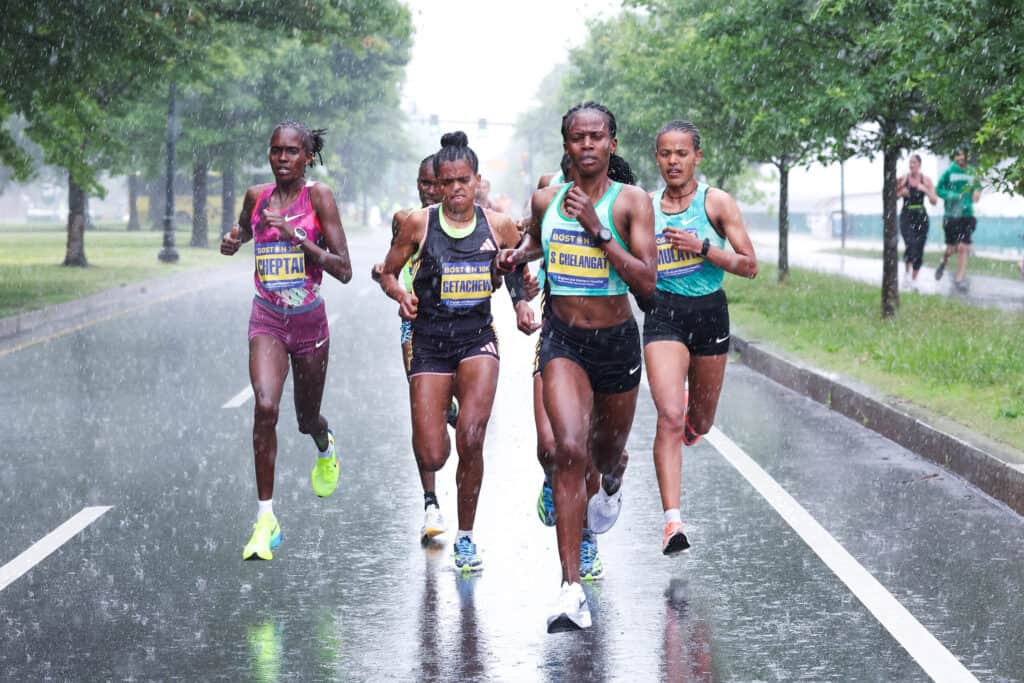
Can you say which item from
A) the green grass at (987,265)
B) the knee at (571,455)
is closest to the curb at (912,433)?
the knee at (571,455)

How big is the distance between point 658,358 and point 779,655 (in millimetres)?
2004

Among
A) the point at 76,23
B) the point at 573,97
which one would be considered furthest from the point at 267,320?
the point at 573,97

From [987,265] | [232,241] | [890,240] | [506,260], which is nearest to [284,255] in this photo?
[232,241]

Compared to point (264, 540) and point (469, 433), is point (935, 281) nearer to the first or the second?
point (469, 433)

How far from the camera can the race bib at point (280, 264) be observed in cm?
702

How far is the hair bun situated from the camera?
6.56 metres

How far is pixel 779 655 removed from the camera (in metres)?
5.40

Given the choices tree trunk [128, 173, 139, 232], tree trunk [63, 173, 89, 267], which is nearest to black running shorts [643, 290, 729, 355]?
tree trunk [63, 173, 89, 267]

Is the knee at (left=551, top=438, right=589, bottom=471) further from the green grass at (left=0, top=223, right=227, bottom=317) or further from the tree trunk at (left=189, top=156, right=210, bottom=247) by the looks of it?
the tree trunk at (left=189, top=156, right=210, bottom=247)

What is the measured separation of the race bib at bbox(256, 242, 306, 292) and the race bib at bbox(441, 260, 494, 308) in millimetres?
863

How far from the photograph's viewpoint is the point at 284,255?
702 centimetres

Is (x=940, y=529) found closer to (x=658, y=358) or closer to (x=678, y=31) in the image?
(x=658, y=358)

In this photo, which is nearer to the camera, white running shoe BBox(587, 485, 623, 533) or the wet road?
the wet road

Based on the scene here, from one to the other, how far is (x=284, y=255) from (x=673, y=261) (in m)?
1.84
